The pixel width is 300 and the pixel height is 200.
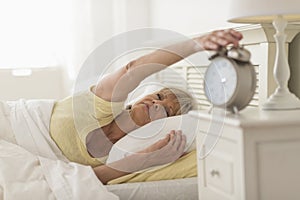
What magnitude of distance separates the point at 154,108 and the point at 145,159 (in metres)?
0.34

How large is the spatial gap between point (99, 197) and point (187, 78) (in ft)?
3.24

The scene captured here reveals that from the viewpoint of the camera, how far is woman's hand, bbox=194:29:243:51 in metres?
1.24

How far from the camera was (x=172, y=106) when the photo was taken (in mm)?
1988

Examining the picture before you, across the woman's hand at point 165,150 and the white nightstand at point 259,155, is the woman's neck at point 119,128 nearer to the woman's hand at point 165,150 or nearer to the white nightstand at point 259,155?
the woman's hand at point 165,150

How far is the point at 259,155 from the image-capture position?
46.5 inches

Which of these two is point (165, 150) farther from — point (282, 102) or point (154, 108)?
point (282, 102)

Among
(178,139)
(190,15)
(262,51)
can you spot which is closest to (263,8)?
(262,51)

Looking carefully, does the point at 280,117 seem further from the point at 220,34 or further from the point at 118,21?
the point at 118,21

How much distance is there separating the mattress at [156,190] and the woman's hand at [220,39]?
0.50 meters

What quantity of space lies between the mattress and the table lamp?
0.38m

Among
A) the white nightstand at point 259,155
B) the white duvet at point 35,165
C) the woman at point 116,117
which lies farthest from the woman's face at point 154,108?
the white nightstand at point 259,155

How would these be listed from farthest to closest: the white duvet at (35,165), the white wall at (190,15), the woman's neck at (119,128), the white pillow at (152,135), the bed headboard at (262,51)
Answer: the white wall at (190,15) → the woman's neck at (119,128) → the white pillow at (152,135) → the bed headboard at (262,51) → the white duvet at (35,165)

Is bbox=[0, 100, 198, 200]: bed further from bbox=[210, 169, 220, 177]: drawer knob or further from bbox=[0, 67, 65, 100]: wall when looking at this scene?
bbox=[0, 67, 65, 100]: wall

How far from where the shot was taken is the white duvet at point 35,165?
1480mm
